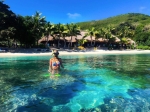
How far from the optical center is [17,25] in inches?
1817

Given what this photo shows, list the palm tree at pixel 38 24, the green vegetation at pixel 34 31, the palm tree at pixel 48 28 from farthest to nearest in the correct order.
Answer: the palm tree at pixel 48 28 → the palm tree at pixel 38 24 → the green vegetation at pixel 34 31

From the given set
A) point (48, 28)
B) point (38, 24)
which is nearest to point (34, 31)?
point (38, 24)

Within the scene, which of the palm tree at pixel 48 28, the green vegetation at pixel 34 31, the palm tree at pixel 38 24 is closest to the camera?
the green vegetation at pixel 34 31

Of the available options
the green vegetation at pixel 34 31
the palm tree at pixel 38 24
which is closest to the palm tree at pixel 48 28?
the green vegetation at pixel 34 31

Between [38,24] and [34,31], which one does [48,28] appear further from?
[34,31]

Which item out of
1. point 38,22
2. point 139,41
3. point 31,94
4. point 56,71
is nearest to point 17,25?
point 38,22

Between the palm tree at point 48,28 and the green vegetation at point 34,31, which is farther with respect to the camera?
the palm tree at point 48,28

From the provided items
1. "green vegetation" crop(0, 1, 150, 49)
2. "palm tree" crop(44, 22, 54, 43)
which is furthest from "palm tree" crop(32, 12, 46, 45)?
"palm tree" crop(44, 22, 54, 43)

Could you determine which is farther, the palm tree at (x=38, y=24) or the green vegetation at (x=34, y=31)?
the palm tree at (x=38, y=24)

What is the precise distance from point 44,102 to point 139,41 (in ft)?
290

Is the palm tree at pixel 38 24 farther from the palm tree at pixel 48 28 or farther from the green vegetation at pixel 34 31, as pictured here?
the palm tree at pixel 48 28

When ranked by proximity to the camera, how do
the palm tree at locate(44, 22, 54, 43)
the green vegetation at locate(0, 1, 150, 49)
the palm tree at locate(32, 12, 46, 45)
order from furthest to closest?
the palm tree at locate(44, 22, 54, 43)
the palm tree at locate(32, 12, 46, 45)
the green vegetation at locate(0, 1, 150, 49)

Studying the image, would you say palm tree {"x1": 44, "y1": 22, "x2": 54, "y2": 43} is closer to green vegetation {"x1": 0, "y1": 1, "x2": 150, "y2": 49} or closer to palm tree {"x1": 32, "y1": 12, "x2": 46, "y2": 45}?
green vegetation {"x1": 0, "y1": 1, "x2": 150, "y2": 49}

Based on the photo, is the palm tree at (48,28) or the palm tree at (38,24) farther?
the palm tree at (48,28)
